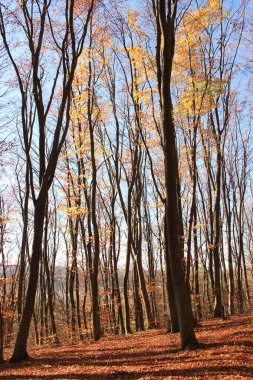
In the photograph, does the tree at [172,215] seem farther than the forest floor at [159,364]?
Yes

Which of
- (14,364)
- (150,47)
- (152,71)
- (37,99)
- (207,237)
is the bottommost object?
(14,364)

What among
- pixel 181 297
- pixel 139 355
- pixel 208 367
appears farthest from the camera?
pixel 139 355

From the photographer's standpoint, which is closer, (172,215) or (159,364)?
(159,364)

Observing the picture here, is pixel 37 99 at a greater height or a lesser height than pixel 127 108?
lesser

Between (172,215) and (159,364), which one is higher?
(172,215)

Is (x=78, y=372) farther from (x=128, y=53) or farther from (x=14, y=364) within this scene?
(x=128, y=53)

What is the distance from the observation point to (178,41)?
1080 centimetres

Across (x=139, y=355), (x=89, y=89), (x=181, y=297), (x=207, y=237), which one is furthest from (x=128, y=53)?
(x=207, y=237)

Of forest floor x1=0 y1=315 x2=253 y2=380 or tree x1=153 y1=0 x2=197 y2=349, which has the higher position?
tree x1=153 y1=0 x2=197 y2=349

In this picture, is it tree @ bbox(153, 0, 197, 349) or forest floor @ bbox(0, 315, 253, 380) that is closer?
forest floor @ bbox(0, 315, 253, 380)

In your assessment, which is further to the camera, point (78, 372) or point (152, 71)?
point (152, 71)

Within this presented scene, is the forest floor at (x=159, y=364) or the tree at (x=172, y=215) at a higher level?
the tree at (x=172, y=215)

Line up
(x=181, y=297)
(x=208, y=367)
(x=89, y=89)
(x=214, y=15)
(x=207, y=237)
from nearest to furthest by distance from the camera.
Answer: (x=208, y=367) < (x=181, y=297) < (x=214, y=15) < (x=89, y=89) < (x=207, y=237)

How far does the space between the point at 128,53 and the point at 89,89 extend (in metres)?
1.98
